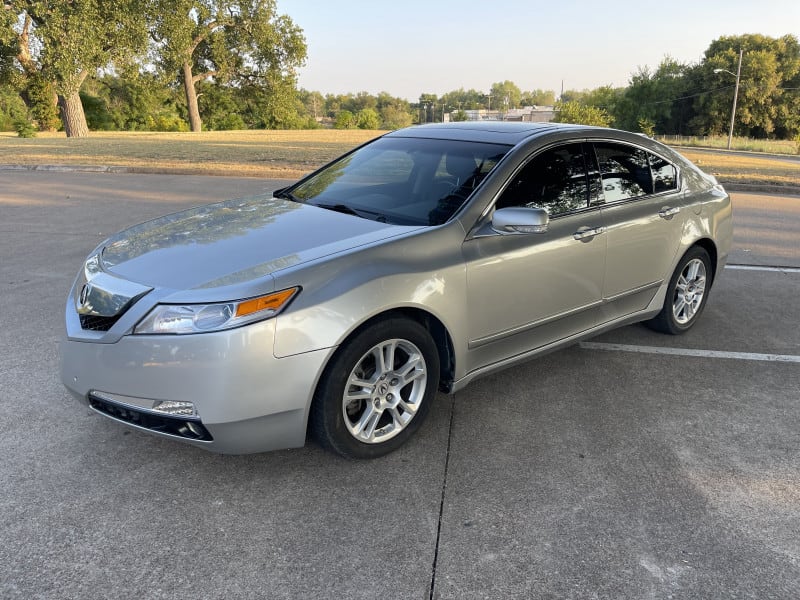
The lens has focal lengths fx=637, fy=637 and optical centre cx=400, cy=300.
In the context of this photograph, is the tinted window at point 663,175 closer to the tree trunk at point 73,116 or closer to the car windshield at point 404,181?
the car windshield at point 404,181

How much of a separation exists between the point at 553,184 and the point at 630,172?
853mm

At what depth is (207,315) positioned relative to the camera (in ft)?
8.80

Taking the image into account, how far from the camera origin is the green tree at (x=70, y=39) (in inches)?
1139

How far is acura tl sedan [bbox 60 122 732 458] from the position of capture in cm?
271

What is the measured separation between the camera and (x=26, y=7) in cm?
2920

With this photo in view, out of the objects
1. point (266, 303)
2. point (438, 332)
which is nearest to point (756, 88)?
point (438, 332)

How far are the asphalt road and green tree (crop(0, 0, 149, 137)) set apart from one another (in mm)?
30095

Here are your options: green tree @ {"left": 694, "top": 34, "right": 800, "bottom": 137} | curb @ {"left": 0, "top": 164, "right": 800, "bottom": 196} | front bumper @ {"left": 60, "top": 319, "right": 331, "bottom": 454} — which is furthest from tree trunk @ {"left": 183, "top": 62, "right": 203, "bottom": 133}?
green tree @ {"left": 694, "top": 34, "right": 800, "bottom": 137}

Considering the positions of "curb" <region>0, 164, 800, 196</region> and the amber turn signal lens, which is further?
"curb" <region>0, 164, 800, 196</region>

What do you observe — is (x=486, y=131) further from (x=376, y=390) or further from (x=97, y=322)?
(x=97, y=322)

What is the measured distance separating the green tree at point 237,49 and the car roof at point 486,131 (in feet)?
129

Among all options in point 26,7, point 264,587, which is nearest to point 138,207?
point 264,587

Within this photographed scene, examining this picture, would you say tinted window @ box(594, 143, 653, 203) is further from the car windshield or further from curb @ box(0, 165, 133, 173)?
curb @ box(0, 165, 133, 173)

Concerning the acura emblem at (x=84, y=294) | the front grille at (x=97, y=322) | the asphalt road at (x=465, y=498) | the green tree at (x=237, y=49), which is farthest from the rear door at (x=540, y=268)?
the green tree at (x=237, y=49)
